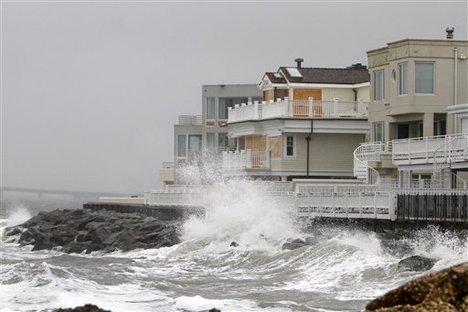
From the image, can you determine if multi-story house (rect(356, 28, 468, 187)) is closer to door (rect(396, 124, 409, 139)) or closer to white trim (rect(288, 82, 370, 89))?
door (rect(396, 124, 409, 139))

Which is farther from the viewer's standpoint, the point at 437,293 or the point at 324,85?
the point at 324,85

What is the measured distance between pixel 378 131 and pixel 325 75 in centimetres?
1008

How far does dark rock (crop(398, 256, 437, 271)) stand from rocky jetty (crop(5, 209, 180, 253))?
58.2 feet

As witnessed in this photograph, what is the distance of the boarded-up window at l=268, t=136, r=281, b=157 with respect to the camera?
54.9 m

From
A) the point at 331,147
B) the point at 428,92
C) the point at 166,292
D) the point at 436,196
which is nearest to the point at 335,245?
the point at 436,196

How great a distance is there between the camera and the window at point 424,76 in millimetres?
43531

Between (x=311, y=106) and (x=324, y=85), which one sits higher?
(x=324, y=85)

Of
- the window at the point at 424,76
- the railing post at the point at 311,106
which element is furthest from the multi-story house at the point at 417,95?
the railing post at the point at 311,106

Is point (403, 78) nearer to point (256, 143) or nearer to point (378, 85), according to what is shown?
point (378, 85)

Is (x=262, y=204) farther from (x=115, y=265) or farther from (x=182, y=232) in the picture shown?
(x=115, y=265)

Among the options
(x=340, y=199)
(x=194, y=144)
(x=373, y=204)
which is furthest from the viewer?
(x=194, y=144)

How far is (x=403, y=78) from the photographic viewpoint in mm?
43938

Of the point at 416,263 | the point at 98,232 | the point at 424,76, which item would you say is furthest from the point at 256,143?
the point at 416,263

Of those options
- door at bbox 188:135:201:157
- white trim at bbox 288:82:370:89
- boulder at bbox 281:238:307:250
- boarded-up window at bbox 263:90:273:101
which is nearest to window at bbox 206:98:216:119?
door at bbox 188:135:201:157
